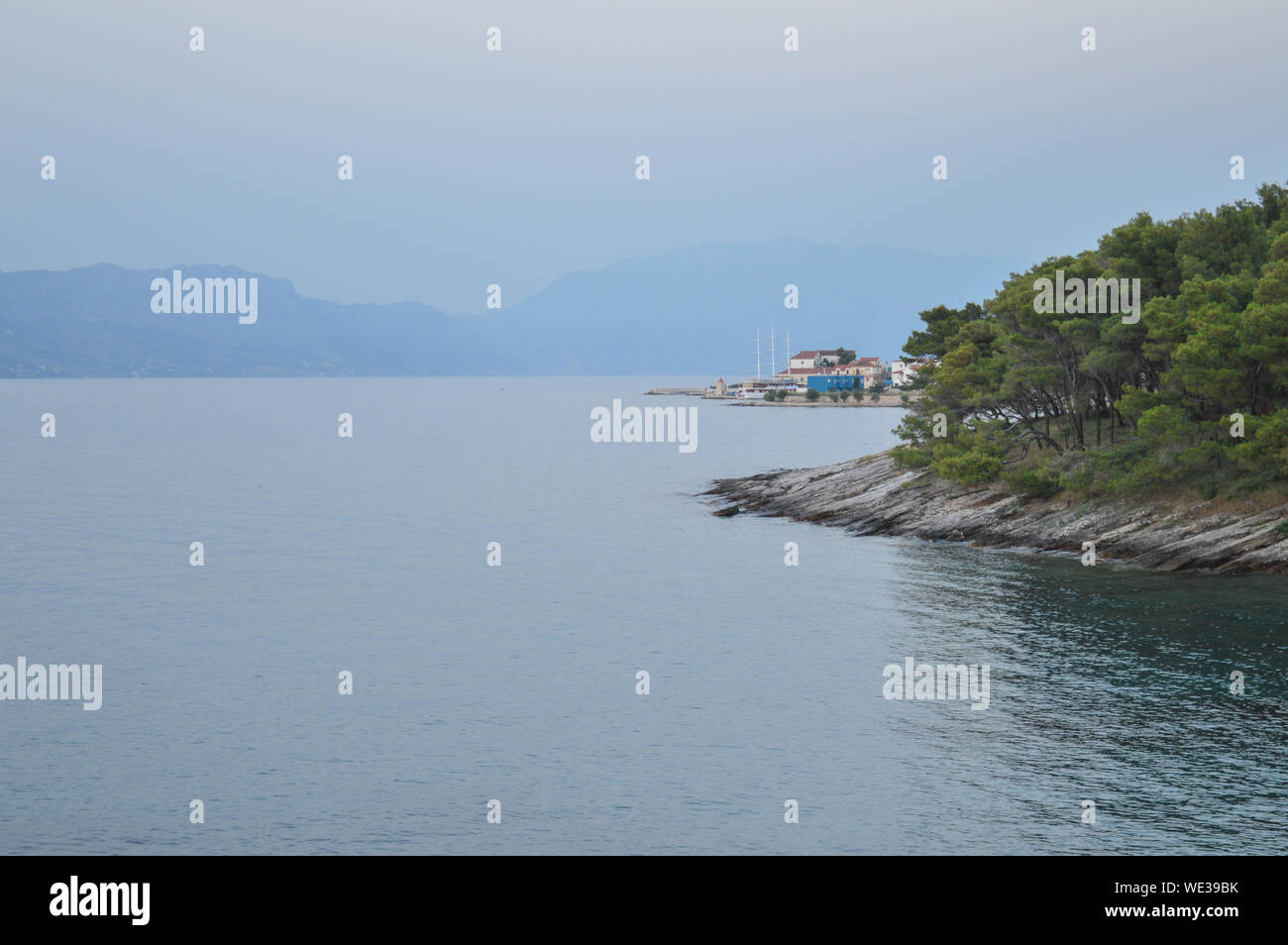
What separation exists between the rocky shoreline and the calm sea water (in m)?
2.69

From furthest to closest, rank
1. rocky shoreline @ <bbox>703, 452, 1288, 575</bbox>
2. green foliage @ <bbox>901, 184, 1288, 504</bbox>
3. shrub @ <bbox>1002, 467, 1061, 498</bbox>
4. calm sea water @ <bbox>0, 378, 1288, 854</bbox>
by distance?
1. shrub @ <bbox>1002, 467, 1061, 498</bbox>
2. green foliage @ <bbox>901, 184, 1288, 504</bbox>
3. rocky shoreline @ <bbox>703, 452, 1288, 575</bbox>
4. calm sea water @ <bbox>0, 378, 1288, 854</bbox>

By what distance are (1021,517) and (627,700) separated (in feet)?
124

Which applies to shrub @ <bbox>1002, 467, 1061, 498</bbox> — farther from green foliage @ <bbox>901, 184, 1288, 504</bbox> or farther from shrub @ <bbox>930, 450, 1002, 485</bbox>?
shrub @ <bbox>930, 450, 1002, 485</bbox>

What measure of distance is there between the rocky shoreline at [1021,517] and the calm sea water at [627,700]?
106 inches

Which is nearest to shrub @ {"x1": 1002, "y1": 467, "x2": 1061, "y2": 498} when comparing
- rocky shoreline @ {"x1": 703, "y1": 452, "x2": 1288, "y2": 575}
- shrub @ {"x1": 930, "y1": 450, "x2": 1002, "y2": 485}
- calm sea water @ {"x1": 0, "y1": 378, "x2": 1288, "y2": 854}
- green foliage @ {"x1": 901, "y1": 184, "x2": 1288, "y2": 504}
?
green foliage @ {"x1": 901, "y1": 184, "x2": 1288, "y2": 504}

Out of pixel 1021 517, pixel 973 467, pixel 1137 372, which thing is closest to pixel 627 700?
pixel 1021 517

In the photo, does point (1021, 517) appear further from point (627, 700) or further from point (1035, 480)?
point (627, 700)

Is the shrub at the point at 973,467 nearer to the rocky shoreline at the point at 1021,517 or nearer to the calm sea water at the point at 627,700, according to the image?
the rocky shoreline at the point at 1021,517

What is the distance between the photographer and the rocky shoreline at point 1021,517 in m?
59.6

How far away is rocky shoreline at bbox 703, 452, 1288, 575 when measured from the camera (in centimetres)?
5959

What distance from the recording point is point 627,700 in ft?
137

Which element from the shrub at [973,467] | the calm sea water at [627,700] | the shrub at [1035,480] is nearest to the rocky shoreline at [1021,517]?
the shrub at [1035,480]
